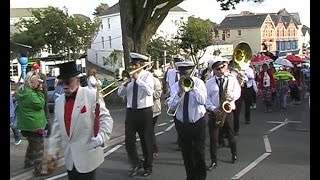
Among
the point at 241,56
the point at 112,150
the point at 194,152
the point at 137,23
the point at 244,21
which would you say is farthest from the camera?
the point at 244,21

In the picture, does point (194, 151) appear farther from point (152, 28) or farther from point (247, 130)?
point (152, 28)

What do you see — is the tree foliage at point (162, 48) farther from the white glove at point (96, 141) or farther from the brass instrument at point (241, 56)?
the white glove at point (96, 141)

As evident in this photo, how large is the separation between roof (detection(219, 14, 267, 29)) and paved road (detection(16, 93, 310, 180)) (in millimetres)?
87147

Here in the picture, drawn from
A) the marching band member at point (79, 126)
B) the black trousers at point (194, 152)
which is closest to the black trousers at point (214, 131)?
the black trousers at point (194, 152)

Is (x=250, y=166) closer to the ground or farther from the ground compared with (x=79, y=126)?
closer to the ground

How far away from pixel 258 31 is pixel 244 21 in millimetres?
4442

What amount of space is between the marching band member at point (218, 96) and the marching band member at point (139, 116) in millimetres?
1014

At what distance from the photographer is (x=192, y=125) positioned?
24.0 ft

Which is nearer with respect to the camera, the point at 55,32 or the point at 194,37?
the point at 55,32

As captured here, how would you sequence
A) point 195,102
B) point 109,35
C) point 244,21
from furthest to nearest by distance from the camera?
point 244,21 → point 109,35 → point 195,102

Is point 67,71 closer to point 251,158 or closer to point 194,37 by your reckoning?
point 251,158

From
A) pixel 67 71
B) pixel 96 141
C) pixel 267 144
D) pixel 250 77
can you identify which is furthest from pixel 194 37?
pixel 96 141

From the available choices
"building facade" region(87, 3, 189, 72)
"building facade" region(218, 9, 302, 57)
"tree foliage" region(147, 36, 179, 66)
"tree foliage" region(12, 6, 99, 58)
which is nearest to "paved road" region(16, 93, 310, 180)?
"tree foliage" region(12, 6, 99, 58)

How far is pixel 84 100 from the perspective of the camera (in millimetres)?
5363
